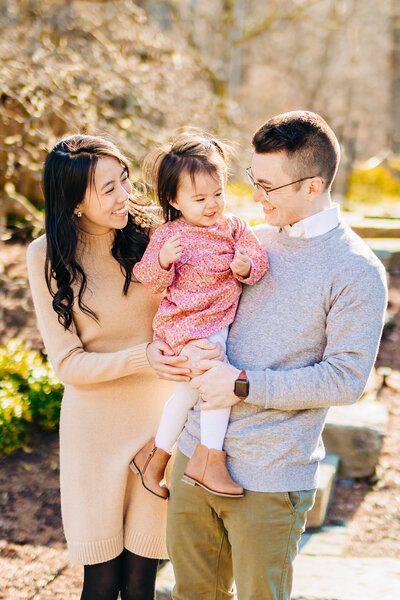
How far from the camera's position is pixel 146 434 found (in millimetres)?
2441

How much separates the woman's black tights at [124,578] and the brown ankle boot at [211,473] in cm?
55

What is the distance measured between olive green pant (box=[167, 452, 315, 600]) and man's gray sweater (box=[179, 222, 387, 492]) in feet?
0.23

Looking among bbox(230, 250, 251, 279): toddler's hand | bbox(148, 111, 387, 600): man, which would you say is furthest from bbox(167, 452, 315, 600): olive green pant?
bbox(230, 250, 251, 279): toddler's hand

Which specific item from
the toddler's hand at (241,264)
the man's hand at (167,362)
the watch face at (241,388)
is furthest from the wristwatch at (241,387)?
the toddler's hand at (241,264)

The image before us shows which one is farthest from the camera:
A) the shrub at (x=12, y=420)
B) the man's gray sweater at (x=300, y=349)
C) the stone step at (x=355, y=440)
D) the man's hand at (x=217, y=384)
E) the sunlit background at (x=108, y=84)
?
the sunlit background at (x=108, y=84)

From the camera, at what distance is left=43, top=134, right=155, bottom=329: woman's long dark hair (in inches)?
91.0

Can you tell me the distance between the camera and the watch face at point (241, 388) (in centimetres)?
198

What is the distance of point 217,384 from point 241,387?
0.27ft

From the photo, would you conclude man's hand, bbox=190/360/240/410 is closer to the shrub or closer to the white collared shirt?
the white collared shirt

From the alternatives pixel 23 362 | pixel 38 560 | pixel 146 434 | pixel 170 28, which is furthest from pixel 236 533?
pixel 170 28

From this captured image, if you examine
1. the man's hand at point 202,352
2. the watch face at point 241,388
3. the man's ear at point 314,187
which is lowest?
the watch face at point 241,388

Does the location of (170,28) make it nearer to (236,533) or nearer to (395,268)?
(395,268)

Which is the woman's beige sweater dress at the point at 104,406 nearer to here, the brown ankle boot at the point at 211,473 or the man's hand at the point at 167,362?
the man's hand at the point at 167,362

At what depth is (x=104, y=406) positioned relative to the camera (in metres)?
2.43
